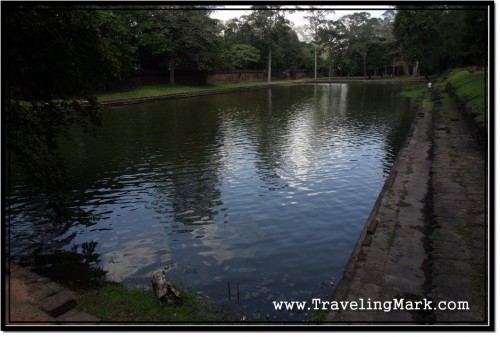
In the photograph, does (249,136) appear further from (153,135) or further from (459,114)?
(459,114)

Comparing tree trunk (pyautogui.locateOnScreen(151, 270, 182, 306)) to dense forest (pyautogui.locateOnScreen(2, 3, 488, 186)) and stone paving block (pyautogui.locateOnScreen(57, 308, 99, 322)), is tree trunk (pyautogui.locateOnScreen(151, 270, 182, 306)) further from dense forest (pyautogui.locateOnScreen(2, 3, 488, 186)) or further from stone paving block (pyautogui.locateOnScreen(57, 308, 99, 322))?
dense forest (pyautogui.locateOnScreen(2, 3, 488, 186))

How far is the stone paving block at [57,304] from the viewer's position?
597cm

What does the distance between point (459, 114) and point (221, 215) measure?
18681mm

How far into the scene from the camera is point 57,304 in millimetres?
6078

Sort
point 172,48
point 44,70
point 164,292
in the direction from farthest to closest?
1. point 172,48
2. point 44,70
3. point 164,292

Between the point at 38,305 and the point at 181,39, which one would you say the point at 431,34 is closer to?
the point at 181,39

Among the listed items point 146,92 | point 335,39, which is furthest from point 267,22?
point 146,92

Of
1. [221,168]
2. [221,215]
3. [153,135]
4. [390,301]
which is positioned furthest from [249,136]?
[390,301]

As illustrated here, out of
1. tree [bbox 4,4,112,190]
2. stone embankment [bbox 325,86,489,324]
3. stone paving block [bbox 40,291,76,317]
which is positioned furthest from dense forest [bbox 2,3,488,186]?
stone embankment [bbox 325,86,489,324]

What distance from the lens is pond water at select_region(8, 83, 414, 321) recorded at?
782 cm

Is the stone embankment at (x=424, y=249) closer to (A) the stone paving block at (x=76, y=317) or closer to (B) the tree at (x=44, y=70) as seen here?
(A) the stone paving block at (x=76, y=317)

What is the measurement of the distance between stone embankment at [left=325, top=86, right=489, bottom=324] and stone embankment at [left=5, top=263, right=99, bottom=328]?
146 inches

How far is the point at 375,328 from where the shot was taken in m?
5.09

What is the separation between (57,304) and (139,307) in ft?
3.87
